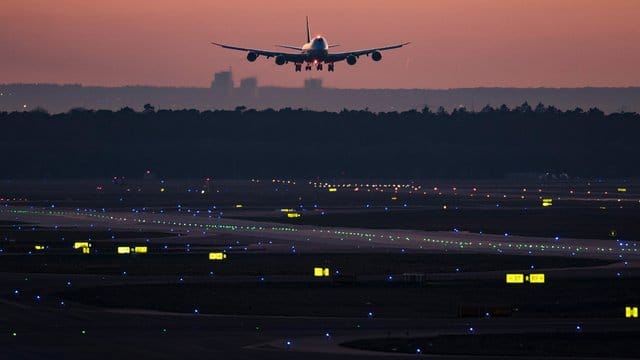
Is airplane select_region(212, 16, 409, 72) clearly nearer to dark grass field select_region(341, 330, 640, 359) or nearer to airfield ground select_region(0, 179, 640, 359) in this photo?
airfield ground select_region(0, 179, 640, 359)

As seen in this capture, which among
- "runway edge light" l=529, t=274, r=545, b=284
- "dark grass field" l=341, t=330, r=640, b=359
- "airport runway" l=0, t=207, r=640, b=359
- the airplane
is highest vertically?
the airplane

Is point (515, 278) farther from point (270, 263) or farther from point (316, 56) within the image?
point (316, 56)

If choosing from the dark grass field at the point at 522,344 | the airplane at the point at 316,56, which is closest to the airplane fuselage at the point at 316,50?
the airplane at the point at 316,56

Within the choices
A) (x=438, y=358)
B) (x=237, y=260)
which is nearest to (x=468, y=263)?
(x=237, y=260)

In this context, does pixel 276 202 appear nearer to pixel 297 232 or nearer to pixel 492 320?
pixel 297 232

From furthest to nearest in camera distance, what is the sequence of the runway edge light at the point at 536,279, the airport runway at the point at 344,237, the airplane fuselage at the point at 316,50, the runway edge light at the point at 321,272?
the airplane fuselage at the point at 316,50, the airport runway at the point at 344,237, the runway edge light at the point at 321,272, the runway edge light at the point at 536,279

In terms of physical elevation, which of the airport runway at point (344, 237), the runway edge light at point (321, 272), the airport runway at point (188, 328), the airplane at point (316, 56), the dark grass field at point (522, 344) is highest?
the airplane at point (316, 56)

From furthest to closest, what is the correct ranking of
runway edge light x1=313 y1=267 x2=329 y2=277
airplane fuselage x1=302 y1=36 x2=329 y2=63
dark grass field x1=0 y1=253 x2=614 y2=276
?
airplane fuselage x1=302 y1=36 x2=329 y2=63 < dark grass field x1=0 y1=253 x2=614 y2=276 < runway edge light x1=313 y1=267 x2=329 y2=277

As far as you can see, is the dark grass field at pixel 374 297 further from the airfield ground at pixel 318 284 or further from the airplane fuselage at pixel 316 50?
the airplane fuselage at pixel 316 50

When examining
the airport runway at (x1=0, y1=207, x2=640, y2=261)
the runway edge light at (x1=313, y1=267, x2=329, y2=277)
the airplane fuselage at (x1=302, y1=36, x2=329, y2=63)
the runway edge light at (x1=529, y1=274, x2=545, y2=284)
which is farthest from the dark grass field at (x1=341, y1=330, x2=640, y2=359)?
the airplane fuselage at (x1=302, y1=36, x2=329, y2=63)
